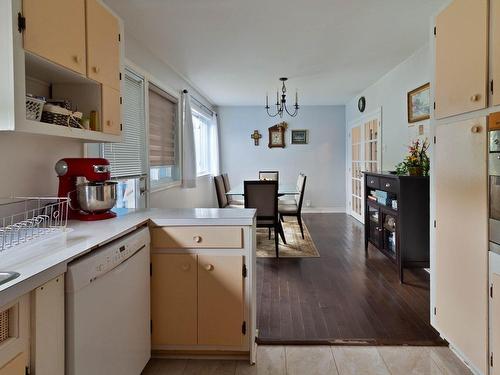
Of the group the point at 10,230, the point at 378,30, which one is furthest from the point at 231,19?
the point at 10,230

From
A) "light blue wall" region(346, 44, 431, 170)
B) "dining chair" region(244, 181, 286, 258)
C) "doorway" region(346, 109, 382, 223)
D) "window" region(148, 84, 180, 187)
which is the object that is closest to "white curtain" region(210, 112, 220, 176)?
"window" region(148, 84, 180, 187)

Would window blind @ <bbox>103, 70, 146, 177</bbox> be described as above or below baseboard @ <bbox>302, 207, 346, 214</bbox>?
above

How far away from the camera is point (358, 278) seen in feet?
11.4

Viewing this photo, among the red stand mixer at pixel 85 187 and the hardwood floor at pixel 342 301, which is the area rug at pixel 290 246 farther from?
the red stand mixer at pixel 85 187

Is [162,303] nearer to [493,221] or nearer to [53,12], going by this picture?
[53,12]

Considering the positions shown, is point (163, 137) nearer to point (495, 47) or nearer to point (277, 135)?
point (495, 47)

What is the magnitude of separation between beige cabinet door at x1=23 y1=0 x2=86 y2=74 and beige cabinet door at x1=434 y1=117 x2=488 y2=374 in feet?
6.44

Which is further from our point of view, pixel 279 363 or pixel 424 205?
pixel 424 205

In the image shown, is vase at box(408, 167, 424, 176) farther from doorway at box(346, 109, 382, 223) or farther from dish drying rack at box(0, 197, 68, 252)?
dish drying rack at box(0, 197, 68, 252)

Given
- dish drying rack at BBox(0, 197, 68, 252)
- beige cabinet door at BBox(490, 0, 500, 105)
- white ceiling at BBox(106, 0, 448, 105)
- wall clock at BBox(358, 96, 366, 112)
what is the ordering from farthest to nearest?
1. wall clock at BBox(358, 96, 366, 112)
2. white ceiling at BBox(106, 0, 448, 105)
3. beige cabinet door at BBox(490, 0, 500, 105)
4. dish drying rack at BBox(0, 197, 68, 252)

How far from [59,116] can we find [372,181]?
11.2 ft

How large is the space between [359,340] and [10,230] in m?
1.99

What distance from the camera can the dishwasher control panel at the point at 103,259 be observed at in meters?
1.24

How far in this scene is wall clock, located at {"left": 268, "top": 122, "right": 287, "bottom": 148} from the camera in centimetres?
791
